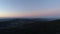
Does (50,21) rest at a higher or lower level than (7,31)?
higher

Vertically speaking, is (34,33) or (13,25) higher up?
(13,25)

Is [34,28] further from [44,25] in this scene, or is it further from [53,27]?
[53,27]

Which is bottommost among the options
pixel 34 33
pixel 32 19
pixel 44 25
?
pixel 34 33

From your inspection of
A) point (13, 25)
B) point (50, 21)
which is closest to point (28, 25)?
point (13, 25)

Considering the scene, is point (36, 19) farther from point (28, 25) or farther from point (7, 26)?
point (7, 26)

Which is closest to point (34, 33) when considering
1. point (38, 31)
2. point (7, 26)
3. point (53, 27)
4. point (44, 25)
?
point (38, 31)
